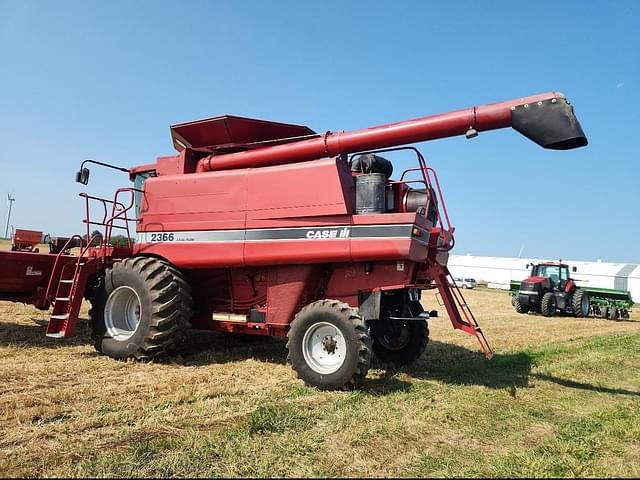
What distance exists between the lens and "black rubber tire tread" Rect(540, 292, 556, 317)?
18031 millimetres

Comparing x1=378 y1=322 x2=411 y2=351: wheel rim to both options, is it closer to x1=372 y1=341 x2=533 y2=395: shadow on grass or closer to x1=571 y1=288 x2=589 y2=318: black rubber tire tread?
x1=372 y1=341 x2=533 y2=395: shadow on grass

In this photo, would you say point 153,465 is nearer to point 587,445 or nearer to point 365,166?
point 587,445

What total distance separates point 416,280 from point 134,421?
3673mm

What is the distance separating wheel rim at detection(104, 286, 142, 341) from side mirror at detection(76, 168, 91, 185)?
194 centimetres

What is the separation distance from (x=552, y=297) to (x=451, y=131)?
50.0ft

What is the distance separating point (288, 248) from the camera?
594 centimetres

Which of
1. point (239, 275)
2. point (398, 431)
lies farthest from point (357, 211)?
point (398, 431)

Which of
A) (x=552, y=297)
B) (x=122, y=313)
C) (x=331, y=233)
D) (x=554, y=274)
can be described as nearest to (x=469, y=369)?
(x=331, y=233)

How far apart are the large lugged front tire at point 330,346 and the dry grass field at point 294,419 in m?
0.20

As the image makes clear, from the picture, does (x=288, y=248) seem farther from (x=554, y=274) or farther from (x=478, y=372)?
(x=554, y=274)

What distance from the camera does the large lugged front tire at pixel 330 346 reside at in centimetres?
512

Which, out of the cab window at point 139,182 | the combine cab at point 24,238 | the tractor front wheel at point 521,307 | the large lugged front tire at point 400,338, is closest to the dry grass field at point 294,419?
the large lugged front tire at point 400,338

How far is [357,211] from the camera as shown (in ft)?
18.7

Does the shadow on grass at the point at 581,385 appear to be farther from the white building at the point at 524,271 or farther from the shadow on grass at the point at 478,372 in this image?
the white building at the point at 524,271
